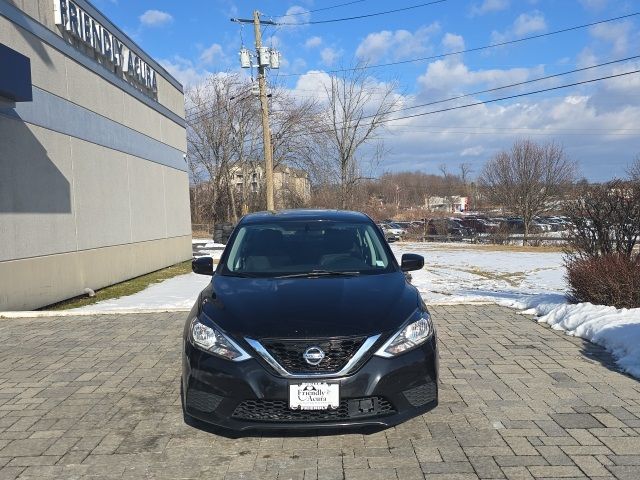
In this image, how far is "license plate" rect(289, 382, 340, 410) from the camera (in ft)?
10.5

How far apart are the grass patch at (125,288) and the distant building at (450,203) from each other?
247 feet

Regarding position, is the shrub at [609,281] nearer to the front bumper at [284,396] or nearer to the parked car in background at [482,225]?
the front bumper at [284,396]

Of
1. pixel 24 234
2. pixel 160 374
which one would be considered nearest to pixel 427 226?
pixel 24 234

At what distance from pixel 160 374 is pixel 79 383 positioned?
2.37 ft

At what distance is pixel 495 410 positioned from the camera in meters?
4.12

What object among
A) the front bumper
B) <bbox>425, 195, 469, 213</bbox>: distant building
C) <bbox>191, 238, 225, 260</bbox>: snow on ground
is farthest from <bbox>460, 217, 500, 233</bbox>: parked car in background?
<bbox>425, 195, 469, 213</bbox>: distant building

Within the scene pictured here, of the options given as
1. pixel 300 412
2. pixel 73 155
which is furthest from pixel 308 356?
pixel 73 155

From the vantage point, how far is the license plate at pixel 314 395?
3.21 m

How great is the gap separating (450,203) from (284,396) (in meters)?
92.0

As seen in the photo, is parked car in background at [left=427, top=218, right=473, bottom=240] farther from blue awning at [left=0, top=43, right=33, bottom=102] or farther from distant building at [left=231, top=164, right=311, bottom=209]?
blue awning at [left=0, top=43, right=33, bottom=102]

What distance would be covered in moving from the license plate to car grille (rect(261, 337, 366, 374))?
90 mm

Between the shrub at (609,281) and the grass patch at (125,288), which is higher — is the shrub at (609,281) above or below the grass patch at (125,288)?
above

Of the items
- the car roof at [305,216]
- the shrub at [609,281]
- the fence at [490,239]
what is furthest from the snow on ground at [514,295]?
the fence at [490,239]

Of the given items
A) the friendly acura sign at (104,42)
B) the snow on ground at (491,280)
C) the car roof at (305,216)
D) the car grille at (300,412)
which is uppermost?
the friendly acura sign at (104,42)
